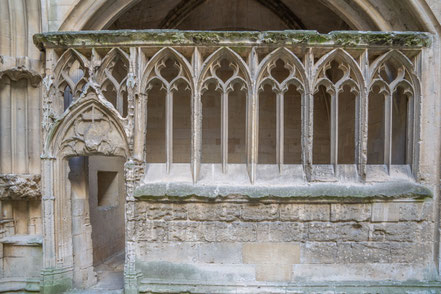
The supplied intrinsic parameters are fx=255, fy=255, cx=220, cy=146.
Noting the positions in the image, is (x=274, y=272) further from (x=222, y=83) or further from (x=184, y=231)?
(x=222, y=83)

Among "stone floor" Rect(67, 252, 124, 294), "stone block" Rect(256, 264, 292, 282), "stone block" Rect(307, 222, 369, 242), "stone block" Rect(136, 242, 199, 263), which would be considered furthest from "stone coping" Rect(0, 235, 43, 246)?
"stone block" Rect(307, 222, 369, 242)

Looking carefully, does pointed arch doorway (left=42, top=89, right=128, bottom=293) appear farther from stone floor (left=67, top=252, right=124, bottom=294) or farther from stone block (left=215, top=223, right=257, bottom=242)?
stone block (left=215, top=223, right=257, bottom=242)

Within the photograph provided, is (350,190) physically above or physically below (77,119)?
below

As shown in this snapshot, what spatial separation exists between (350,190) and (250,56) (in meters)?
2.31

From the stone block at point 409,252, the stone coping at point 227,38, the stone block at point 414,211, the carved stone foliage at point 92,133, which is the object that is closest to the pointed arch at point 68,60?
the stone coping at point 227,38

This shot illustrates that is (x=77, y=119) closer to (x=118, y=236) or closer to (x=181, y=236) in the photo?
(x=181, y=236)

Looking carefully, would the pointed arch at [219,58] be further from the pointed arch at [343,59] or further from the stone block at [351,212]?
the stone block at [351,212]

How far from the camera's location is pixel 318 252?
3551 millimetres

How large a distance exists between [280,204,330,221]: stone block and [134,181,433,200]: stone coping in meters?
0.16

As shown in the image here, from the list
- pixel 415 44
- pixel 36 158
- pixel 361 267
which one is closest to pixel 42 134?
pixel 36 158

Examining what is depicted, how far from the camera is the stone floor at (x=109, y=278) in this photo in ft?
12.0

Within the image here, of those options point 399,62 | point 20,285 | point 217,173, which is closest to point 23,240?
point 20,285

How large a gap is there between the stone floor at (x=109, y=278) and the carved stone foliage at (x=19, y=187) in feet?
4.98

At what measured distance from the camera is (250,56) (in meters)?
3.63
